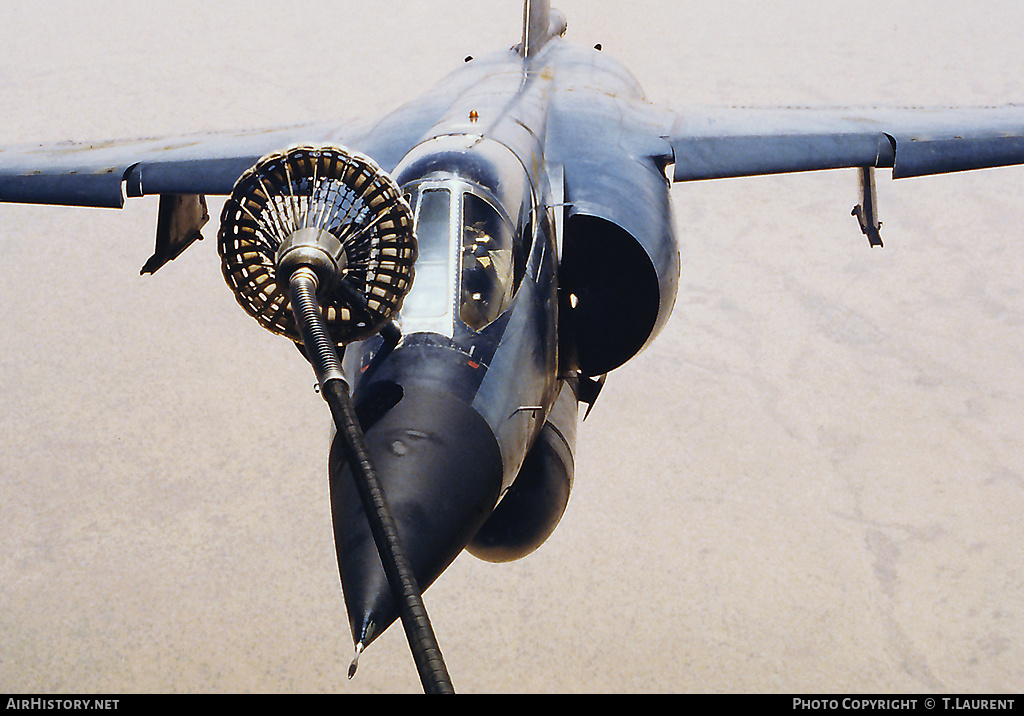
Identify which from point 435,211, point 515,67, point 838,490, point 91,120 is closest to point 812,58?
point 515,67

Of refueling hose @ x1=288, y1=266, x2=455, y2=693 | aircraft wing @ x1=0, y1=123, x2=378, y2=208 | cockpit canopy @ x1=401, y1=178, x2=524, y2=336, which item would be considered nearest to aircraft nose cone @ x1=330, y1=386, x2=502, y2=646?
refueling hose @ x1=288, y1=266, x2=455, y2=693

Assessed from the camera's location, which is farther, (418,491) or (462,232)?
(462,232)

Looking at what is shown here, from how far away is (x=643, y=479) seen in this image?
31.4 feet

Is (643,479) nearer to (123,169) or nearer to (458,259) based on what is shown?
(458,259)

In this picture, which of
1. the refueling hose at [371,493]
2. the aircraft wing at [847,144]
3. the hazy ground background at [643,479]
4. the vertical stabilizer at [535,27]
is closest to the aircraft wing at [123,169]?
the vertical stabilizer at [535,27]

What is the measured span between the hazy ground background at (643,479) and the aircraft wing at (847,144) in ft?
10.4

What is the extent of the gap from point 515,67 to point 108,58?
43.7 ft

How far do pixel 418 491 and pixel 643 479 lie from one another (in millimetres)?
5710

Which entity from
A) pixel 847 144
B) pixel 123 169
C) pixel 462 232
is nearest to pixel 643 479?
pixel 847 144

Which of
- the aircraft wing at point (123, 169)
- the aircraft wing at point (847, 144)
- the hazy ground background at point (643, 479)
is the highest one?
the aircraft wing at point (847, 144)

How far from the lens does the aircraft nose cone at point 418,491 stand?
399 cm

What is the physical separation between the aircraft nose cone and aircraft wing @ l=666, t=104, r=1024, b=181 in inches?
185

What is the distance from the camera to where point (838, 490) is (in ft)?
30.8

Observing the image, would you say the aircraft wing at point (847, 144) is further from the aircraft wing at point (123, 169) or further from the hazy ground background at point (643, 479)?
the aircraft wing at point (123, 169)
